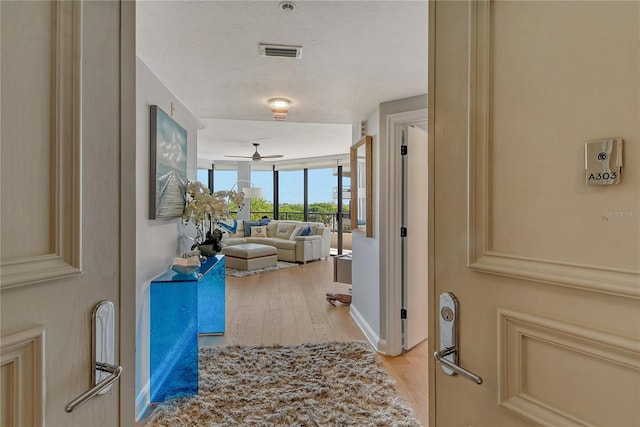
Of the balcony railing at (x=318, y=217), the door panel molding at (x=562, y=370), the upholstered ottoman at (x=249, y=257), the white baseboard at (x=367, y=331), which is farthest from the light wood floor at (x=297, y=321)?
the balcony railing at (x=318, y=217)

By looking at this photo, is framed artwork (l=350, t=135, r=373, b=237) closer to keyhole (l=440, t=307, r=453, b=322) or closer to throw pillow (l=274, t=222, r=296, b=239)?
keyhole (l=440, t=307, r=453, b=322)

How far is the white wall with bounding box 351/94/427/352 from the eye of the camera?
2.77 metres

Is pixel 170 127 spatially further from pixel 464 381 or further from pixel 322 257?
pixel 322 257

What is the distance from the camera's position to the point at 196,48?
182cm

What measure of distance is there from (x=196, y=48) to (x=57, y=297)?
1685 mm

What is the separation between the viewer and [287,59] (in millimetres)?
1964

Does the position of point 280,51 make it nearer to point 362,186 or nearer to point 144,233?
point 144,233

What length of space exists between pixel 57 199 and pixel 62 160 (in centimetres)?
7

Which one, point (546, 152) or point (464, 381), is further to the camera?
point (464, 381)

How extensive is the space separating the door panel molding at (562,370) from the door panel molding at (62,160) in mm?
872

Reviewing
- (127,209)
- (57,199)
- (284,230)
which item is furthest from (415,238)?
(284,230)

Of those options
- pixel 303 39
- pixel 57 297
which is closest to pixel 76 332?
pixel 57 297

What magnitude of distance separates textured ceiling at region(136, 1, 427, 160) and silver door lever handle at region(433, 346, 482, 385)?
145cm

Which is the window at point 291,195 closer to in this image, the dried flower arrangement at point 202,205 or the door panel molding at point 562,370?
the dried flower arrangement at point 202,205
